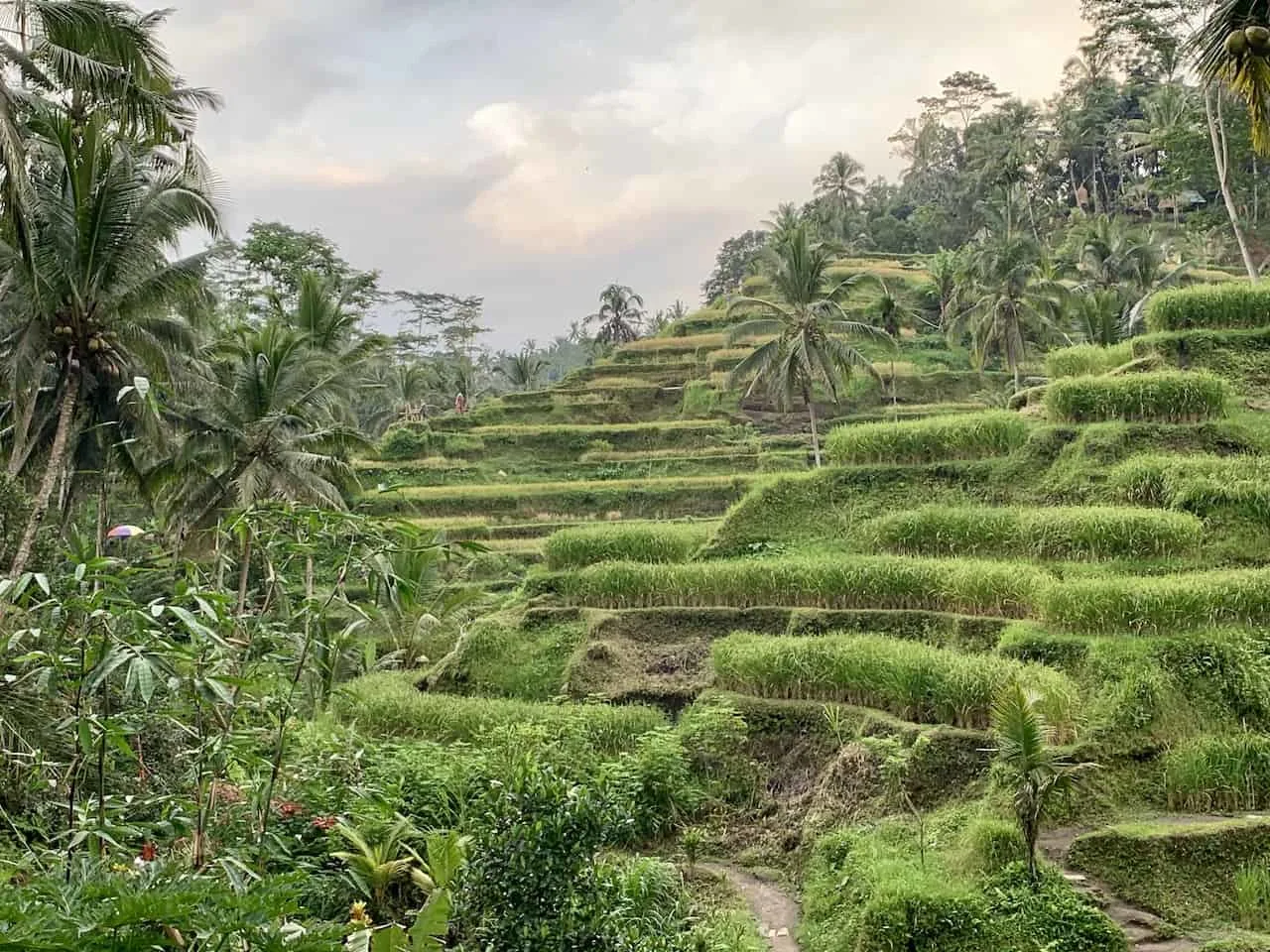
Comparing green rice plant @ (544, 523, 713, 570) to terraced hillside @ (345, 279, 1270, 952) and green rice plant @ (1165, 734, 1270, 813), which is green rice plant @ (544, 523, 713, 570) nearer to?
terraced hillside @ (345, 279, 1270, 952)

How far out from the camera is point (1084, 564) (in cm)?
1102

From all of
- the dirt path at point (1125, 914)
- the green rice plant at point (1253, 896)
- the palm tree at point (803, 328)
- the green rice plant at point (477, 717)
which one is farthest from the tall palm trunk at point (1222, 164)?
the dirt path at point (1125, 914)

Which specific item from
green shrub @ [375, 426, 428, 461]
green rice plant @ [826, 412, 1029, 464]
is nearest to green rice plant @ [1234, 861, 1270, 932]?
green rice plant @ [826, 412, 1029, 464]

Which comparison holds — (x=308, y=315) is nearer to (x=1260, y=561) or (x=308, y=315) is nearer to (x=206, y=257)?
(x=206, y=257)

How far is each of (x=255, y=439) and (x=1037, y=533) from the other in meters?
12.0

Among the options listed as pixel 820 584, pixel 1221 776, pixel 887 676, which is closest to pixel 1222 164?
pixel 820 584

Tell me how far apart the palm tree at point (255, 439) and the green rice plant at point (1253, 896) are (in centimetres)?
1322

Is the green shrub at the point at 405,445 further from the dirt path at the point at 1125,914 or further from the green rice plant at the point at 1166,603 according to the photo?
the dirt path at the point at 1125,914

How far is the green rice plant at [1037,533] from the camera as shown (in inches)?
431

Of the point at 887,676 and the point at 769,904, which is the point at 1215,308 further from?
the point at 769,904

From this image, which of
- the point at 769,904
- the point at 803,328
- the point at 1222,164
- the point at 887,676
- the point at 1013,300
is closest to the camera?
the point at 769,904

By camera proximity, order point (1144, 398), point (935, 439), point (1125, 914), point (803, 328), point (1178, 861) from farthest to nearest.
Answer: point (803, 328) < point (935, 439) < point (1144, 398) < point (1178, 861) < point (1125, 914)

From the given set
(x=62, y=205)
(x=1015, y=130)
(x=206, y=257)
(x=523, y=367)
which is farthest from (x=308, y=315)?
(x=1015, y=130)

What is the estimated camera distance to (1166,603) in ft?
30.8
